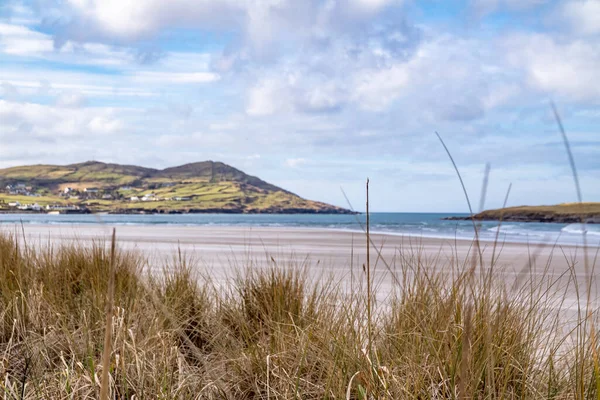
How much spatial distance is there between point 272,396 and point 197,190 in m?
78.7

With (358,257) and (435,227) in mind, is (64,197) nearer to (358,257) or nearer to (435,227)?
(358,257)

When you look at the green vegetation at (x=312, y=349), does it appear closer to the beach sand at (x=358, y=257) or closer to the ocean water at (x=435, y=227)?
the beach sand at (x=358, y=257)

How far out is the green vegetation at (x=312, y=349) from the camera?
2.26m

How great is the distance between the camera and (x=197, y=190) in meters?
79.9

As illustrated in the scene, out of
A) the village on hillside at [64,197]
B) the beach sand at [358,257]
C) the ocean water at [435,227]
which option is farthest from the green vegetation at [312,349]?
the ocean water at [435,227]

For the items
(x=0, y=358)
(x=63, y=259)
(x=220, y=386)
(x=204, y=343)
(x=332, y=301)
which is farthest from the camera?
(x=63, y=259)

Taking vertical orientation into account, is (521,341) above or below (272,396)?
above

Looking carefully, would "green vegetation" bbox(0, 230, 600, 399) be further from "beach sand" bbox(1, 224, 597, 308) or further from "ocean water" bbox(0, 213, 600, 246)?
"ocean water" bbox(0, 213, 600, 246)

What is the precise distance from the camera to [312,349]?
275 cm

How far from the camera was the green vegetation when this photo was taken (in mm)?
2262

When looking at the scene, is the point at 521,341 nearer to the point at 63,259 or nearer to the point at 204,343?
the point at 204,343

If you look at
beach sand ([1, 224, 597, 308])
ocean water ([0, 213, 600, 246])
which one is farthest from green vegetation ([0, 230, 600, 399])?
ocean water ([0, 213, 600, 246])

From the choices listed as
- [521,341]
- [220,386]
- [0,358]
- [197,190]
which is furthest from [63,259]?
[197,190]

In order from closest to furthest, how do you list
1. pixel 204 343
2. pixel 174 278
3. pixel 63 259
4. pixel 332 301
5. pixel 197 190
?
1. pixel 332 301
2. pixel 204 343
3. pixel 174 278
4. pixel 63 259
5. pixel 197 190
